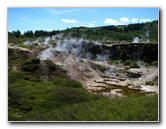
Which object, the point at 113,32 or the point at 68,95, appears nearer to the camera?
the point at 68,95

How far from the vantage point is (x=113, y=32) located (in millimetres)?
6910

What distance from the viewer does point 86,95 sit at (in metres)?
6.72

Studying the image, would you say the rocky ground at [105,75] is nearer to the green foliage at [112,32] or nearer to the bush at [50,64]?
the bush at [50,64]

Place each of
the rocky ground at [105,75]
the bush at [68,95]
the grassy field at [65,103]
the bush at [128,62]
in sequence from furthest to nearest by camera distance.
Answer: the bush at [128,62] < the rocky ground at [105,75] < the bush at [68,95] < the grassy field at [65,103]

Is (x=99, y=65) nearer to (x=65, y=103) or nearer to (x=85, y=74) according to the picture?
(x=85, y=74)

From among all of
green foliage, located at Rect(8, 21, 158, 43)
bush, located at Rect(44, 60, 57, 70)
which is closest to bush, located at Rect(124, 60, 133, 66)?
green foliage, located at Rect(8, 21, 158, 43)

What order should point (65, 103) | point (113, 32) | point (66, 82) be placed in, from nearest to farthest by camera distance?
point (65, 103), point (66, 82), point (113, 32)

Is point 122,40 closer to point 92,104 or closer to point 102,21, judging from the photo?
point 102,21

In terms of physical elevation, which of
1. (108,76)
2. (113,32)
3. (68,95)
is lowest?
(68,95)

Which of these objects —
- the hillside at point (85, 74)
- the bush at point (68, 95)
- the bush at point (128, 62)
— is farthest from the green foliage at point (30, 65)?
the bush at point (128, 62)

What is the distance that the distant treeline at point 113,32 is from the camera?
672cm

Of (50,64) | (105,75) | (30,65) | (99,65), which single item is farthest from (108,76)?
(30,65)
